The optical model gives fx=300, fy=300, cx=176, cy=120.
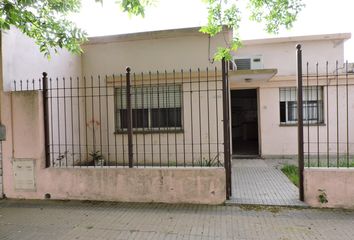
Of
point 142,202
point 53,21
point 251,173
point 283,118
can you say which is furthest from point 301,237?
point 283,118

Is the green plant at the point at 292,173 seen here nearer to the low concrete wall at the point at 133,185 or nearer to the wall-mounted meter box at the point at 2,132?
the low concrete wall at the point at 133,185

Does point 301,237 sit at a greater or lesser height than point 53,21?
lesser

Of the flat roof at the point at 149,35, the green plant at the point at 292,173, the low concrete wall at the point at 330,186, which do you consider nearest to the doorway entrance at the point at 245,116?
the flat roof at the point at 149,35

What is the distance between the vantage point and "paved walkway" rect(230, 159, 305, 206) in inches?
226

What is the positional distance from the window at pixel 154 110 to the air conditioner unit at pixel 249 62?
3.30 m

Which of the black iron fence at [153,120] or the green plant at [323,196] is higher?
the black iron fence at [153,120]

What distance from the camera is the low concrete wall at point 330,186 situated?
17.1ft

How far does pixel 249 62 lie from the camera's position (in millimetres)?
11766

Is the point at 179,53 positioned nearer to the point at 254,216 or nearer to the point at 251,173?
the point at 251,173

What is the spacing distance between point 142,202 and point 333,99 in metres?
8.80

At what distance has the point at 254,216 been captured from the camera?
502 cm

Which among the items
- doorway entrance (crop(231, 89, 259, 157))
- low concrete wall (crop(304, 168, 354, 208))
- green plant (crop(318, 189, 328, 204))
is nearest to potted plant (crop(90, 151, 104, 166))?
low concrete wall (crop(304, 168, 354, 208))

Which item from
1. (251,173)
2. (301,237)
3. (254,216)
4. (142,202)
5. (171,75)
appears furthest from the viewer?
(171,75)

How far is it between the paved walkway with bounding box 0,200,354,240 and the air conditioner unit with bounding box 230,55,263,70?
7.42m
